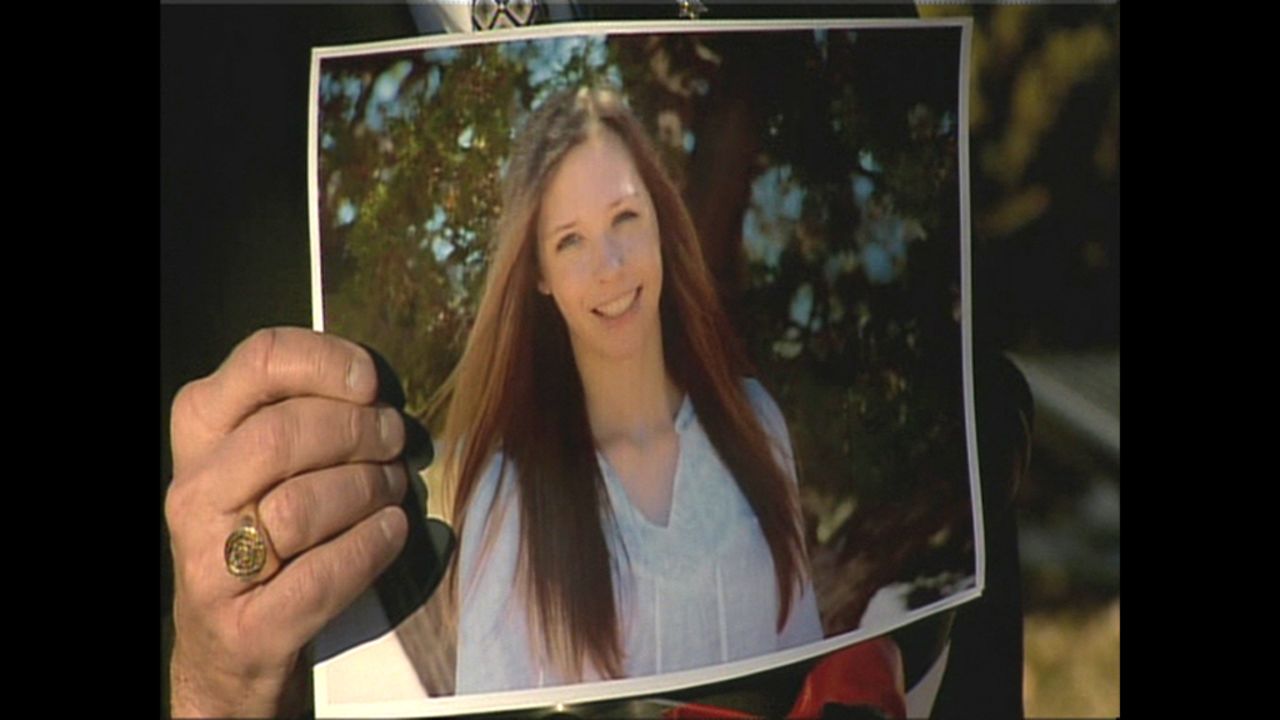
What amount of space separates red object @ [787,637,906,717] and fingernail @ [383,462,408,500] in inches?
15.7

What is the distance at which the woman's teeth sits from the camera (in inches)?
55.0

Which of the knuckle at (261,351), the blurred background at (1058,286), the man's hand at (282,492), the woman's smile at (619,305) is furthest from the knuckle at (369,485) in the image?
the blurred background at (1058,286)

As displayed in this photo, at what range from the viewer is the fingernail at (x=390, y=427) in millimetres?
1378

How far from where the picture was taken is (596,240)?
139 cm

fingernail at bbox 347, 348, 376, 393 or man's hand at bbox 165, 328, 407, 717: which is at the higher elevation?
fingernail at bbox 347, 348, 376, 393

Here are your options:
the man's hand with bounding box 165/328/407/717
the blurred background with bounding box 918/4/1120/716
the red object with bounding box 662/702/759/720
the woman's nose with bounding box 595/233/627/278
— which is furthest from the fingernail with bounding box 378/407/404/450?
the blurred background with bounding box 918/4/1120/716

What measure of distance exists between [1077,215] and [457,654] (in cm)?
70

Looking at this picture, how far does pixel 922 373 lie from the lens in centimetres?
149

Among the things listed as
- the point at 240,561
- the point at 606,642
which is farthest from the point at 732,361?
the point at 240,561

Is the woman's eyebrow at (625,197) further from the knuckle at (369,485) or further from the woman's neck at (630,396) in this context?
the knuckle at (369,485)

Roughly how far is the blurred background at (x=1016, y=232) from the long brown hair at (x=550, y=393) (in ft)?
0.54

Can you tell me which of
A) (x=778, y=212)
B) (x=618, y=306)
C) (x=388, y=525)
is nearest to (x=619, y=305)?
(x=618, y=306)

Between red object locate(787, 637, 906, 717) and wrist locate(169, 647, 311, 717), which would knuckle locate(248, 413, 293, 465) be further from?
red object locate(787, 637, 906, 717)

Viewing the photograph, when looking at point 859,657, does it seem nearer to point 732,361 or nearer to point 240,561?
point 732,361
